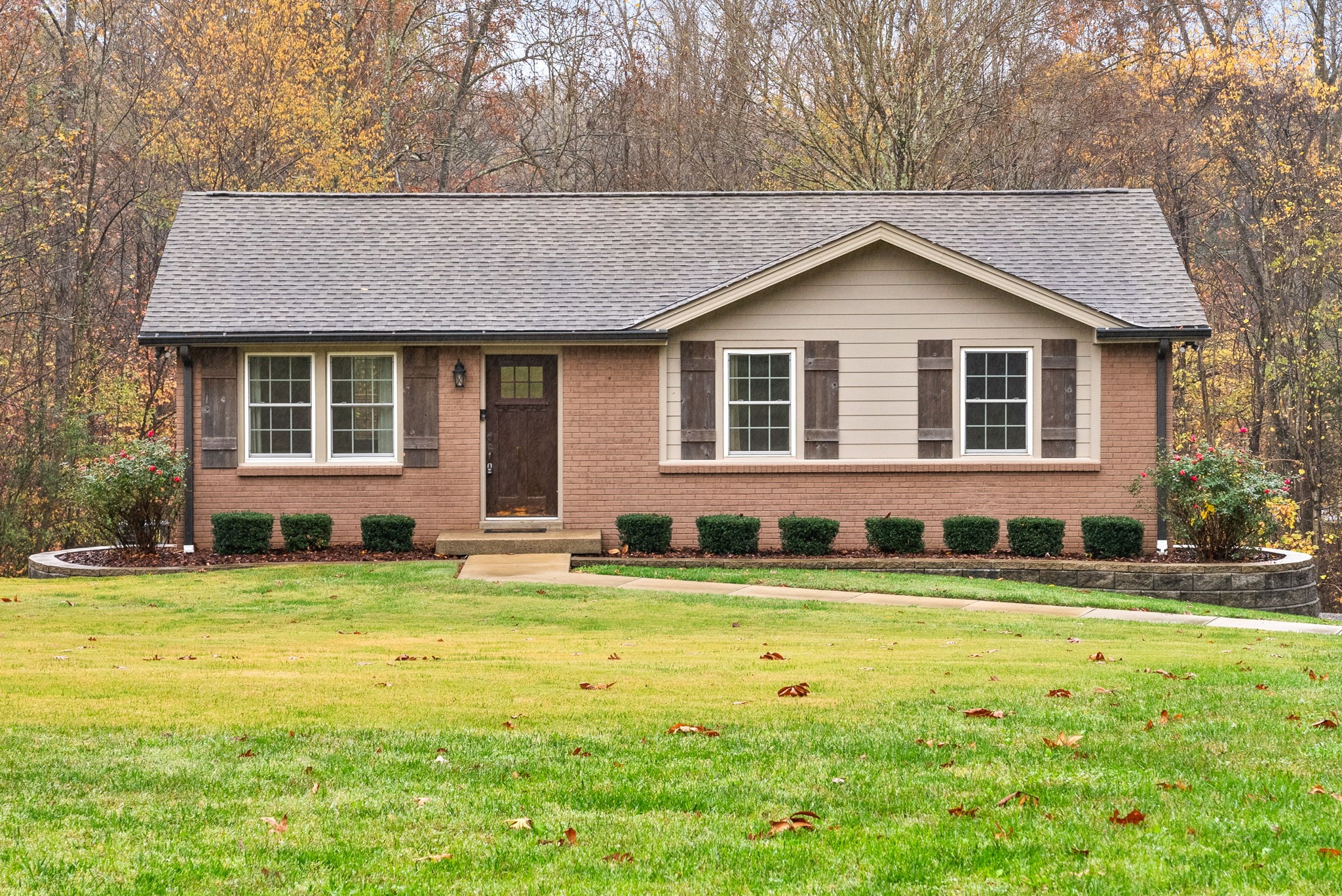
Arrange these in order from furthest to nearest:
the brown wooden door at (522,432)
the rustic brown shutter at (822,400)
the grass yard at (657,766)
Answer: the brown wooden door at (522,432)
the rustic brown shutter at (822,400)
the grass yard at (657,766)

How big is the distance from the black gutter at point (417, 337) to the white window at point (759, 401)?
4.00 feet

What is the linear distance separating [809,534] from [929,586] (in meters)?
2.45

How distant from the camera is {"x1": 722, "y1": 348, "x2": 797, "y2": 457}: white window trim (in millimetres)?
17750

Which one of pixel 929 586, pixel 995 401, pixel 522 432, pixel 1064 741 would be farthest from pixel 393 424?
pixel 1064 741

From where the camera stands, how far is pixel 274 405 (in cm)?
1777

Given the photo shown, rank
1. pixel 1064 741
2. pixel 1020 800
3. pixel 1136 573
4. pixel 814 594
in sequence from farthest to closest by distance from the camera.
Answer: pixel 1136 573 < pixel 814 594 < pixel 1064 741 < pixel 1020 800

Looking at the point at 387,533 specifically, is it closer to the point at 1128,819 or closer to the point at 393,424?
the point at 393,424

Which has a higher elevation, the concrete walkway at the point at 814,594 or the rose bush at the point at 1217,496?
the rose bush at the point at 1217,496

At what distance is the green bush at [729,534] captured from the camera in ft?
56.1

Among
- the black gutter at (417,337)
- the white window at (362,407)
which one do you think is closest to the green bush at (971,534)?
the black gutter at (417,337)

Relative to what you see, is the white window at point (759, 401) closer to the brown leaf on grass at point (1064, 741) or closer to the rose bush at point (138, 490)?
the rose bush at point (138, 490)

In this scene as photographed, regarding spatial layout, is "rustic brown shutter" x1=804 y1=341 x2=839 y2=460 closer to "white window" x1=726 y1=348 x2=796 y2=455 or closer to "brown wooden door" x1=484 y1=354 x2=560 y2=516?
"white window" x1=726 y1=348 x2=796 y2=455

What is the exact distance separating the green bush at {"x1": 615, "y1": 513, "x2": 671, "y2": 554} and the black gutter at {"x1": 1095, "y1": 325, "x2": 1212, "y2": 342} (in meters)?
6.32

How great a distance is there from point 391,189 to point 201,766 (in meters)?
28.9
